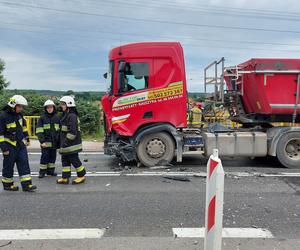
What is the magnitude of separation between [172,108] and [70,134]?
270 cm

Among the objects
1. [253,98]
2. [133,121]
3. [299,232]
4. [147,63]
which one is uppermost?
[147,63]

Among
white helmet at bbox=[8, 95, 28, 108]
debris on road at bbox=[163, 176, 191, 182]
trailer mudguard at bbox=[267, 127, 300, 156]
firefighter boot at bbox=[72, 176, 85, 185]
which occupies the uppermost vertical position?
white helmet at bbox=[8, 95, 28, 108]

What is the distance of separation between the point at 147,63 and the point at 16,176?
154 inches

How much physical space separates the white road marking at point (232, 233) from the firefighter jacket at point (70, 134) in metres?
3.12

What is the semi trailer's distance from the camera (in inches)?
317

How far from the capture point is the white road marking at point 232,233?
410 cm

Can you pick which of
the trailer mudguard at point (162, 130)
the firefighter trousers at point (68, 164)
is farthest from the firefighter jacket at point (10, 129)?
the trailer mudguard at point (162, 130)

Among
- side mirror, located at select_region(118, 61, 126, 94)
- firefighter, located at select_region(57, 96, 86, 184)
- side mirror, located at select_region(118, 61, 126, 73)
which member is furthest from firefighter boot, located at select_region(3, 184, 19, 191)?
side mirror, located at select_region(118, 61, 126, 73)

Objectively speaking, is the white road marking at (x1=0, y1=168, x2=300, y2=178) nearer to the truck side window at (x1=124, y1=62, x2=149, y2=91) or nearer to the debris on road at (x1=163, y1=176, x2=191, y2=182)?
the debris on road at (x1=163, y1=176, x2=191, y2=182)

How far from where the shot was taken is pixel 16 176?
7.56 m

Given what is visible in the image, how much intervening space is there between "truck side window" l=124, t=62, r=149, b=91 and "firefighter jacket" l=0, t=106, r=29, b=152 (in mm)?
2696

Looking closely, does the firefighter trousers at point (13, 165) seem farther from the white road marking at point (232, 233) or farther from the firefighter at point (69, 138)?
the white road marking at point (232, 233)

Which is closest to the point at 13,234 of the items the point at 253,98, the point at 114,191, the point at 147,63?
the point at 114,191

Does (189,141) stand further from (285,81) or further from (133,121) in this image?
(285,81)
